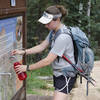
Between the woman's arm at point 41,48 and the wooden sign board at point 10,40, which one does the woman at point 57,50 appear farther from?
the wooden sign board at point 10,40

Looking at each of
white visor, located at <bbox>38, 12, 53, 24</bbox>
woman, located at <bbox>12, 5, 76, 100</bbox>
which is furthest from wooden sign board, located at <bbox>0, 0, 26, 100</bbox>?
white visor, located at <bbox>38, 12, 53, 24</bbox>

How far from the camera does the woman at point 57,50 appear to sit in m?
3.05

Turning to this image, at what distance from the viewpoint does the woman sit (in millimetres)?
3049

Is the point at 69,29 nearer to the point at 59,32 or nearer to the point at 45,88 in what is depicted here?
the point at 59,32

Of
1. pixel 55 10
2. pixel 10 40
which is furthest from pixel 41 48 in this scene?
pixel 55 10

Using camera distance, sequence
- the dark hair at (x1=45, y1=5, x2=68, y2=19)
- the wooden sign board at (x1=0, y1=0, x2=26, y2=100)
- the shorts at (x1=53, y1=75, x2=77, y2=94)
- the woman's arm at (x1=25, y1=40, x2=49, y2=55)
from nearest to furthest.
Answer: the wooden sign board at (x1=0, y1=0, x2=26, y2=100) → the dark hair at (x1=45, y1=5, x2=68, y2=19) → the shorts at (x1=53, y1=75, x2=77, y2=94) → the woman's arm at (x1=25, y1=40, x2=49, y2=55)

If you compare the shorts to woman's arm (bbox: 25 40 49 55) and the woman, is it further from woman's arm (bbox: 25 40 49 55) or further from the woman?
woman's arm (bbox: 25 40 49 55)

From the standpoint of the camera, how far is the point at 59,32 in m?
3.11

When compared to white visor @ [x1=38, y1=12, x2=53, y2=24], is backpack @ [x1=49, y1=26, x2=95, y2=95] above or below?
below

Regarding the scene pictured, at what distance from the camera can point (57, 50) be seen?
3.04 meters

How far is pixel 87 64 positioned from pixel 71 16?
5410 millimetres

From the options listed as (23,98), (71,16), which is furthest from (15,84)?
(71,16)

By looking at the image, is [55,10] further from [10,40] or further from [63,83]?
[63,83]

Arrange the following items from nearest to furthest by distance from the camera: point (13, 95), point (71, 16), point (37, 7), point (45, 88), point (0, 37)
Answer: point (0, 37), point (13, 95), point (45, 88), point (71, 16), point (37, 7)
